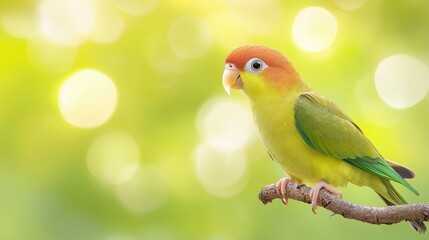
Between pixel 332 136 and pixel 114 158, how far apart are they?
151cm

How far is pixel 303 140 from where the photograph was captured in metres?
1.82

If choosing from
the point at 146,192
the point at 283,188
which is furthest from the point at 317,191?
the point at 146,192

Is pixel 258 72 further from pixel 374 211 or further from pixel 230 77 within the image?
pixel 374 211

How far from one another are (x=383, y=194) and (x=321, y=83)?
1.19 meters

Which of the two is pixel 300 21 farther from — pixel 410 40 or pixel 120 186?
pixel 120 186

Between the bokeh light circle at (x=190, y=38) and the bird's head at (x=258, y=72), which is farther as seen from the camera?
the bokeh light circle at (x=190, y=38)

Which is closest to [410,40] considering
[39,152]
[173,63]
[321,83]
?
[321,83]

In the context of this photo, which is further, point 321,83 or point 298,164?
point 321,83

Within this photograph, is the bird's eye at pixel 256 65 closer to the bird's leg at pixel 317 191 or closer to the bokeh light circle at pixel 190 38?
the bird's leg at pixel 317 191

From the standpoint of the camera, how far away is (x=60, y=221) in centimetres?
302

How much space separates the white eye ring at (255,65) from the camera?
67.3 inches

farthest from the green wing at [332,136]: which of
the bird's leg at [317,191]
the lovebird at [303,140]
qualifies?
the bird's leg at [317,191]

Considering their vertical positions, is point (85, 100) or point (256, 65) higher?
point (85, 100)

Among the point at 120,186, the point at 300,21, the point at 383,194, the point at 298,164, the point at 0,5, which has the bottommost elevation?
the point at 383,194
